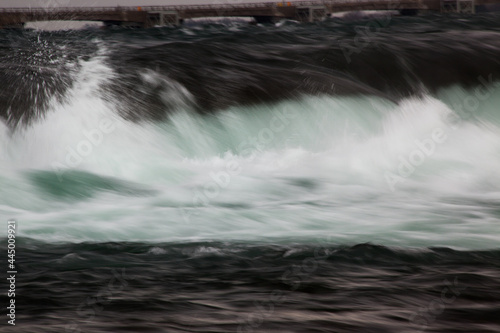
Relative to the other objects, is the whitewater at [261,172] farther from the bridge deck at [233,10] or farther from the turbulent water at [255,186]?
the bridge deck at [233,10]

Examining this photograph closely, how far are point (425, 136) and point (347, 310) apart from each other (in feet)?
36.1

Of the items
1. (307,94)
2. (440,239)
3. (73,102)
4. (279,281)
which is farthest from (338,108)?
(279,281)

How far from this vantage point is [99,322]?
5.93 meters

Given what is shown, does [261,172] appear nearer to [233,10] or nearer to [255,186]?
[255,186]

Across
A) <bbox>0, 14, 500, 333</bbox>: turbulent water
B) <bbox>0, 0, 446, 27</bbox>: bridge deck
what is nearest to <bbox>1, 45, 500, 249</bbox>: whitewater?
<bbox>0, 14, 500, 333</bbox>: turbulent water

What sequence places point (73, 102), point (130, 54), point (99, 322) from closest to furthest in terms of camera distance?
point (99, 322) → point (73, 102) → point (130, 54)

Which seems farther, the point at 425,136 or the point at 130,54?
the point at 130,54

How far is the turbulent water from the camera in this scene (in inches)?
256

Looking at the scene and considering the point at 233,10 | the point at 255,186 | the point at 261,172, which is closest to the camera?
the point at 255,186

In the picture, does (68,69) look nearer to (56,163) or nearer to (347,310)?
(56,163)

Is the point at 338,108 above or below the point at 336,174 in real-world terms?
above

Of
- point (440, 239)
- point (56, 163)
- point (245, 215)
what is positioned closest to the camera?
point (440, 239)

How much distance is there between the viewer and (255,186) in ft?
42.7

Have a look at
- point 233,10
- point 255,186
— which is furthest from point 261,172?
point 233,10
